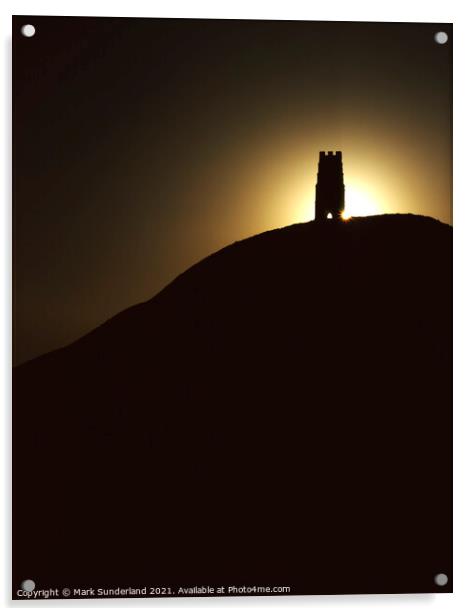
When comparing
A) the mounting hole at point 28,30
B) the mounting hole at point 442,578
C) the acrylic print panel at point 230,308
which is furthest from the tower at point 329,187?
the mounting hole at point 442,578

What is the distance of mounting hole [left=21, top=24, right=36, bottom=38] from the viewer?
7.68ft

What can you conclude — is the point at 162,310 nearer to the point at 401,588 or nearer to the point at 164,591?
the point at 164,591

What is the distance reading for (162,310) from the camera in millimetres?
2318

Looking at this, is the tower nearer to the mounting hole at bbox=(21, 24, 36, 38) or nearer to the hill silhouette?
the hill silhouette

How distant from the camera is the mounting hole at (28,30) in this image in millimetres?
2342

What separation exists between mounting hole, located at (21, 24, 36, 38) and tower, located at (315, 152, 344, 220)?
0.82m

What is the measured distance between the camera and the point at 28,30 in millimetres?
2344

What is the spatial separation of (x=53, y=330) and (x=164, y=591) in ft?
2.40

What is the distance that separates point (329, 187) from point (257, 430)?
672 mm

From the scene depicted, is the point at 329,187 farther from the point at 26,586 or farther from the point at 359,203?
the point at 26,586

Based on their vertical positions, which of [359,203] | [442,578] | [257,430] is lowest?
[442,578]
